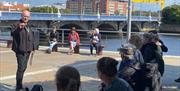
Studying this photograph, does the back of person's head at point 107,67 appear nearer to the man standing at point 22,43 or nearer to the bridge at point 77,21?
the man standing at point 22,43

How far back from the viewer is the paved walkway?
1125cm

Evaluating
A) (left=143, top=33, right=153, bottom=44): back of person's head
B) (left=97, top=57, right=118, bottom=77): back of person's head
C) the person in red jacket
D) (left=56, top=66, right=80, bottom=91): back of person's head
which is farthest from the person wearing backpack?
the person in red jacket

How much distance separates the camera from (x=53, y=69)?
568 inches

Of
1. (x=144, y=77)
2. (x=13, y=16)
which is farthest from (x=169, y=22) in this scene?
(x=144, y=77)

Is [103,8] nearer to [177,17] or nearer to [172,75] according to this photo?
[177,17]

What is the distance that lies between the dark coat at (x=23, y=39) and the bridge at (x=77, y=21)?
43516 mm

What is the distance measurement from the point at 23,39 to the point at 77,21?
210 feet

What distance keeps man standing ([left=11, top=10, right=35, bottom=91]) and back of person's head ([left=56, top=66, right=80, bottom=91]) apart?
5.76 m

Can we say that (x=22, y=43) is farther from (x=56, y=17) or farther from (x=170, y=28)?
(x=170, y=28)

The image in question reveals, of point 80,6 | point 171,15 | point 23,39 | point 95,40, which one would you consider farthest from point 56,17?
point 23,39

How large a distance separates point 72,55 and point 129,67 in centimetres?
1359

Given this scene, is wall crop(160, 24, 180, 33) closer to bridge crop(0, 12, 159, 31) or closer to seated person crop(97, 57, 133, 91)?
bridge crop(0, 12, 159, 31)

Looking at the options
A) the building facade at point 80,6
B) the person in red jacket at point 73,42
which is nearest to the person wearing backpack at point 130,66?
the person in red jacket at point 73,42

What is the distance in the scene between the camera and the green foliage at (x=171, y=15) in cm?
11231
